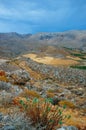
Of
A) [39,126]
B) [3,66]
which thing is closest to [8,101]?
[39,126]

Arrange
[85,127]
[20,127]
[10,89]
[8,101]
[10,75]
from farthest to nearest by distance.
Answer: [10,75]
[10,89]
[8,101]
[85,127]
[20,127]

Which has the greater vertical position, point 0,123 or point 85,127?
point 0,123

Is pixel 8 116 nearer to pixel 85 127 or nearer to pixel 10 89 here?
pixel 85 127

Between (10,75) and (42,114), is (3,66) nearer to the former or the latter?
(10,75)

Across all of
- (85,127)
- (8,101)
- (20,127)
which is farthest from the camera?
(8,101)

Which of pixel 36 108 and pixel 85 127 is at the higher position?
pixel 36 108

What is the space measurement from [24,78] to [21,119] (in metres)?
13.8

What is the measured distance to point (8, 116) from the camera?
8.27 m

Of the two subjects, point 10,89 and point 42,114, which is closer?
point 42,114

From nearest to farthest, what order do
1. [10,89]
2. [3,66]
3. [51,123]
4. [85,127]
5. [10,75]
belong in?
[51,123]
[85,127]
[10,89]
[10,75]
[3,66]

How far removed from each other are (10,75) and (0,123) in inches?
539

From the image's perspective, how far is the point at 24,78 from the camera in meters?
21.6

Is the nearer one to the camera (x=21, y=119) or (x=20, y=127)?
(x=20, y=127)

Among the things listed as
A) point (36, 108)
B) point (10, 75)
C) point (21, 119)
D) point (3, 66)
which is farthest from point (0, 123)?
point (3, 66)
